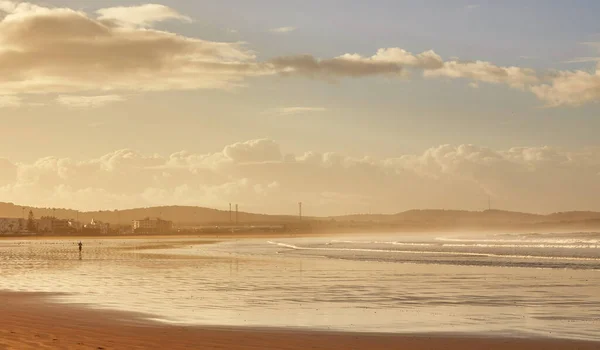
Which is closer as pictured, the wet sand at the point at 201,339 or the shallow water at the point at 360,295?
the wet sand at the point at 201,339

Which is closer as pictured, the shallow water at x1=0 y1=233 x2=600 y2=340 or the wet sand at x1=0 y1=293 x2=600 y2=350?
the wet sand at x1=0 y1=293 x2=600 y2=350

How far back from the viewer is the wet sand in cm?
1667

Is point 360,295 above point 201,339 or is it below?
below

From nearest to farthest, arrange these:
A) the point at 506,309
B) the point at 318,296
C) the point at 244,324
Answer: the point at 244,324 < the point at 506,309 < the point at 318,296

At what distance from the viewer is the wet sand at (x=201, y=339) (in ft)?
54.7

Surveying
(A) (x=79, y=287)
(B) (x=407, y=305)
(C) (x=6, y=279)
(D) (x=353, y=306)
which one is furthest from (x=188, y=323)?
(C) (x=6, y=279)

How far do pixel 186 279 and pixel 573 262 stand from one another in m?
26.6

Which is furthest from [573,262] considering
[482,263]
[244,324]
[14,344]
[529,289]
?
[14,344]

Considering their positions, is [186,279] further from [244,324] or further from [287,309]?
[244,324]

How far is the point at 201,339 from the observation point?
1750 cm

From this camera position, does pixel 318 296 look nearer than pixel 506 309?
No

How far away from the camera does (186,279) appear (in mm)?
37656

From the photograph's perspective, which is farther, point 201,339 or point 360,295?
point 360,295

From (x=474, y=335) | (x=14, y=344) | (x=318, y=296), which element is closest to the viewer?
(x=14, y=344)
